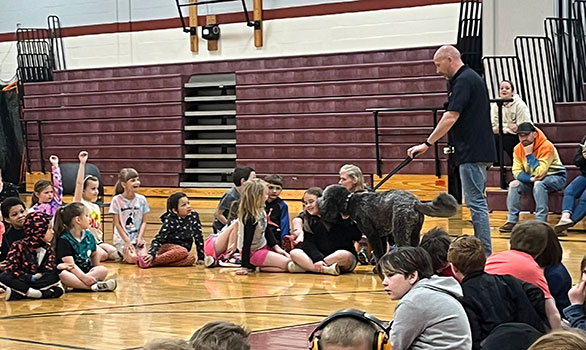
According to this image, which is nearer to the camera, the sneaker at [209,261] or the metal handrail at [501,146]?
the sneaker at [209,261]

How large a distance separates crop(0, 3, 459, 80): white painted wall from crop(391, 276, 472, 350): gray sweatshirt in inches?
381

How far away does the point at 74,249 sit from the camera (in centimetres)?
652

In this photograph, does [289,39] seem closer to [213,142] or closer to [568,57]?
[213,142]

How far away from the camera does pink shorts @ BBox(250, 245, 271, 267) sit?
738 cm

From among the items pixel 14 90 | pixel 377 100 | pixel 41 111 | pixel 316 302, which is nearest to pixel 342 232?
pixel 316 302

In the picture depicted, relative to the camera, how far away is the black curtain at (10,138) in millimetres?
16688

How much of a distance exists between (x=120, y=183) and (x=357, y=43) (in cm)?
630

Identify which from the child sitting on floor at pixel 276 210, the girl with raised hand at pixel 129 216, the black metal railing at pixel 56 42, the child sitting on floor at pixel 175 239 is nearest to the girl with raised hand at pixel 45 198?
the girl with raised hand at pixel 129 216

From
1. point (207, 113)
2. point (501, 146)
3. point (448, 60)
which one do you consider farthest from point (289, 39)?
point (448, 60)

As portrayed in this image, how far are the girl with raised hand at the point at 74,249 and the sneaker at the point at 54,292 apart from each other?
14 cm

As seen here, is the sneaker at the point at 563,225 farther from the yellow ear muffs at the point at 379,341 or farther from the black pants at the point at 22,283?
the yellow ear muffs at the point at 379,341

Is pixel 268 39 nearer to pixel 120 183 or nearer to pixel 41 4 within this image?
pixel 41 4

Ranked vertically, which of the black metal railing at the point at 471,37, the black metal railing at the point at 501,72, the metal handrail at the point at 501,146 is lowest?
the metal handrail at the point at 501,146

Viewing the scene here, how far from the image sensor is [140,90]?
14906mm
